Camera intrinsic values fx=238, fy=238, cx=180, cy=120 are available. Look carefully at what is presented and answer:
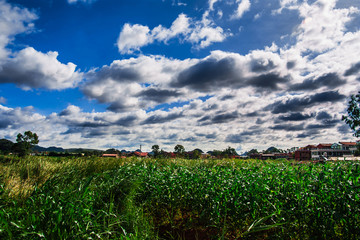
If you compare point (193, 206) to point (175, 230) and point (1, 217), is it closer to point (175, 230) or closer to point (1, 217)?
point (175, 230)

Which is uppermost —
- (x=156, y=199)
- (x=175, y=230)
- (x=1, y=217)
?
(x=1, y=217)

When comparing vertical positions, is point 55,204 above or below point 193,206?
above

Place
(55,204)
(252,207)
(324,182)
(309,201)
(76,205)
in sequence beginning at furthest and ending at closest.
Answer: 1. (324,182)
2. (252,207)
3. (309,201)
4. (76,205)
5. (55,204)

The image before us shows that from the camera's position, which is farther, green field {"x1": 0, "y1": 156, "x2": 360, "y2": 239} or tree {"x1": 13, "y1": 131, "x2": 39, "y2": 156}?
tree {"x1": 13, "y1": 131, "x2": 39, "y2": 156}

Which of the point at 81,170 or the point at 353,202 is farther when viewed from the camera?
the point at 81,170

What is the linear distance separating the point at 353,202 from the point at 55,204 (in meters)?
3.66

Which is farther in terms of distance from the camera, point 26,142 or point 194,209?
point 26,142

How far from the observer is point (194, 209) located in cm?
418

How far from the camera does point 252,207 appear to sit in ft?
11.4

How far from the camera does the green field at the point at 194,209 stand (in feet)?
8.89

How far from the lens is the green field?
2.71m

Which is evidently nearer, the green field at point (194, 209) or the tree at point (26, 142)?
the green field at point (194, 209)

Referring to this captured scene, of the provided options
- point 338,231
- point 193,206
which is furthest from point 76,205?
point 338,231

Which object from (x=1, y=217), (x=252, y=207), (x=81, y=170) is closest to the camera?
(x=1, y=217)
